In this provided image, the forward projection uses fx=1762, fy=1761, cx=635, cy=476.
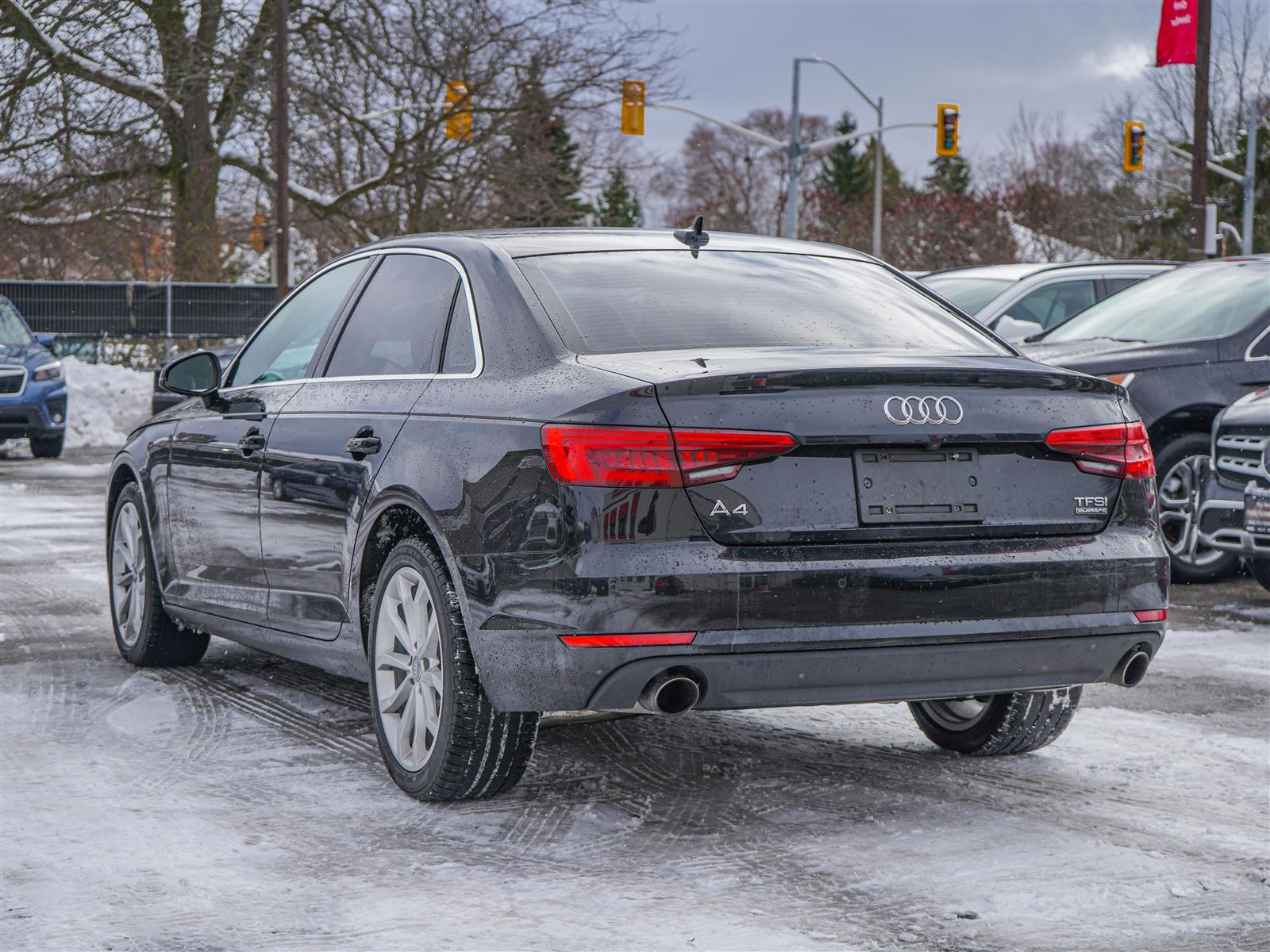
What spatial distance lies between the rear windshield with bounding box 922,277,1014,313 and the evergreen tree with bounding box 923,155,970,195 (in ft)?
262

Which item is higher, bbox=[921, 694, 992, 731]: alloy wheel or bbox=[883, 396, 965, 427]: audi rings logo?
bbox=[883, 396, 965, 427]: audi rings logo

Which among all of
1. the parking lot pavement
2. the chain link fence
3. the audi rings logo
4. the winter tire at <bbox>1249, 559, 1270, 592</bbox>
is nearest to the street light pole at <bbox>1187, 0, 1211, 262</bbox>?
the winter tire at <bbox>1249, 559, 1270, 592</bbox>

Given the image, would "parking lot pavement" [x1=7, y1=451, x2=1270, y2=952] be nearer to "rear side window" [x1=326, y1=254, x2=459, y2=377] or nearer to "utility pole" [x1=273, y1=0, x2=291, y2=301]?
"rear side window" [x1=326, y1=254, x2=459, y2=377]

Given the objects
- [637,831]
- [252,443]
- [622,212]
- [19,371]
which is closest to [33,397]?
[19,371]

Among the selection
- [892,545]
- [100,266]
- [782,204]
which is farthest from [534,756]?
[782,204]

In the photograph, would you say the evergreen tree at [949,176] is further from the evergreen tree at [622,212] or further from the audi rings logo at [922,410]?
the audi rings logo at [922,410]

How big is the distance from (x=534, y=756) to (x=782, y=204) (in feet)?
208

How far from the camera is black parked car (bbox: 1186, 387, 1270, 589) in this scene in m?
8.60

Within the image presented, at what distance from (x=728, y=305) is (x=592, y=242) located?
1.97ft

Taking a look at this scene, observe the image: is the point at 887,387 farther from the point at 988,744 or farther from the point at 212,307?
the point at 212,307

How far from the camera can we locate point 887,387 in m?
4.36

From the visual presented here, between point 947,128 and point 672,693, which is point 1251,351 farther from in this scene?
point 947,128

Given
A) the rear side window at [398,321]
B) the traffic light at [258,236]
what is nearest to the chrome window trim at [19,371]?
the rear side window at [398,321]

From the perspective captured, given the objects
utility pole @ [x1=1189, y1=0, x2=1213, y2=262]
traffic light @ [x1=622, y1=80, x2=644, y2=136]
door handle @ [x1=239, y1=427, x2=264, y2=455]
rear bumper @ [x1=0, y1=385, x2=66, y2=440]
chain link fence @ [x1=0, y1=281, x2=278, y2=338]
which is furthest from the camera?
traffic light @ [x1=622, y1=80, x2=644, y2=136]
